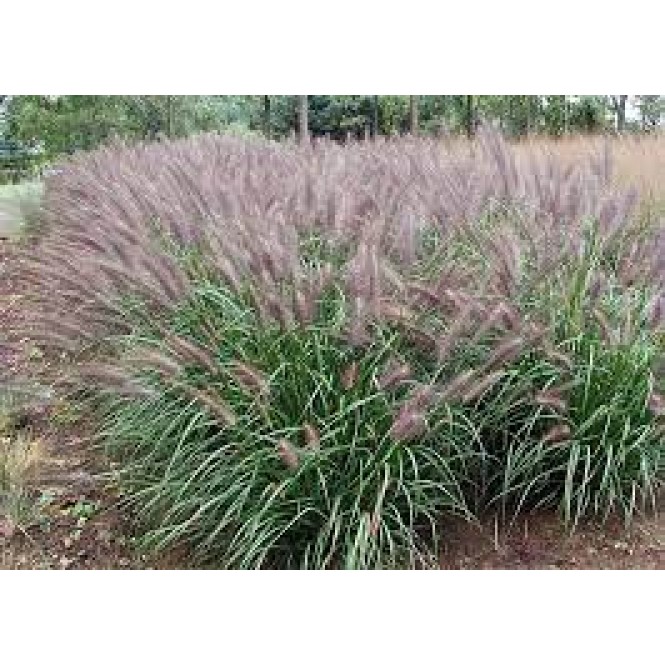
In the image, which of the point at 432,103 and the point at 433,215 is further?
the point at 432,103

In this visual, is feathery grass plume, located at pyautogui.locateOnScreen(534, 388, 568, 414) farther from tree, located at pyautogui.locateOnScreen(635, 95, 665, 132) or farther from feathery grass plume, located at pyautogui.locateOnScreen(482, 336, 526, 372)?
tree, located at pyautogui.locateOnScreen(635, 95, 665, 132)

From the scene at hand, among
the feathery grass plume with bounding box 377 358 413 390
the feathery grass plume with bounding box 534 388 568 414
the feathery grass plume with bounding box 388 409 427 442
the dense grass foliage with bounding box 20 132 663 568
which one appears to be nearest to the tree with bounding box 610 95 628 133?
the dense grass foliage with bounding box 20 132 663 568

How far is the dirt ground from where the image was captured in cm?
315

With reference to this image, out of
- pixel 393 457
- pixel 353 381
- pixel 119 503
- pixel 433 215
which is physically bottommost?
pixel 119 503

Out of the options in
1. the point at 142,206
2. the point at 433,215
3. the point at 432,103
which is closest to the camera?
the point at 433,215

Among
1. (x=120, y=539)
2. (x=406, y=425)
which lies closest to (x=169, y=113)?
(x=120, y=539)

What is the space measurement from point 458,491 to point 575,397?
520 mm

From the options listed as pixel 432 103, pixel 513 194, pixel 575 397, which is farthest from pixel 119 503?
pixel 432 103

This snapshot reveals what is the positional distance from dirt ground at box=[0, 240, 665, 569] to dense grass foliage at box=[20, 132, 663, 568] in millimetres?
86

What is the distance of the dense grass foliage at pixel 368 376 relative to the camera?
301 centimetres

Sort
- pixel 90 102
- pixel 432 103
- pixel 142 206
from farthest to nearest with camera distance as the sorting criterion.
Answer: pixel 432 103
pixel 90 102
pixel 142 206

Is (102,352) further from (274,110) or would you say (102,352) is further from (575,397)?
(274,110)

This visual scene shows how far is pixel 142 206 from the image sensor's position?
183 inches

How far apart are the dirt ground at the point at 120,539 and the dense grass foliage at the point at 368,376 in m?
0.09
